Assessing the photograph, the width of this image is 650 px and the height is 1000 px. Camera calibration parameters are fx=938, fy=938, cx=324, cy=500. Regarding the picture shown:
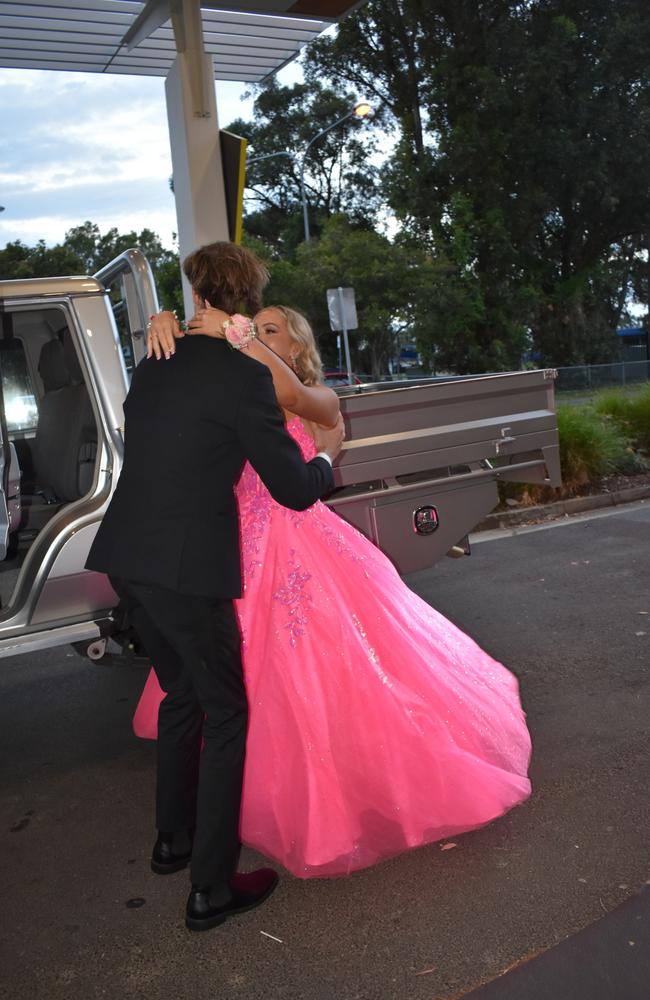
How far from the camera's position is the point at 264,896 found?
10.0 ft

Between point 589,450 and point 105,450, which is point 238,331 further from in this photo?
point 589,450

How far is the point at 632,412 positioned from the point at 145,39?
7.48 metres

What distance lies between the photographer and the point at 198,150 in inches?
295

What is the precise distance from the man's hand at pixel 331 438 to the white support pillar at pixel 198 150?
434cm

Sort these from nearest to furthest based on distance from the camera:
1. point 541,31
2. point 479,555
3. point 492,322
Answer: point 479,555 → point 541,31 → point 492,322

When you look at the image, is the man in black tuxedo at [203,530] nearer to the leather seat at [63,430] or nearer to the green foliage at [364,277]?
the leather seat at [63,430]

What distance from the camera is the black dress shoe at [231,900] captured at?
293 cm

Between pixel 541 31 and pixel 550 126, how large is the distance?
271 centimetres

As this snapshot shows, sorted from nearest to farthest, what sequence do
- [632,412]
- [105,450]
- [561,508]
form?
[105,450] < [561,508] < [632,412]

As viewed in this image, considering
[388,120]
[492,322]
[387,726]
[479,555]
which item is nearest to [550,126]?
[492,322]

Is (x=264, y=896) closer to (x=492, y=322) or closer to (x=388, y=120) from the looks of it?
(x=492, y=322)

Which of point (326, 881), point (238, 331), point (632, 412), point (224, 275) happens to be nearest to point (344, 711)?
point (326, 881)

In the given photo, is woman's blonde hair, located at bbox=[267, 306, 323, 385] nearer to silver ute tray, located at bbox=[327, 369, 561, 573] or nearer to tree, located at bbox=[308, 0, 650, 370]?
silver ute tray, located at bbox=[327, 369, 561, 573]

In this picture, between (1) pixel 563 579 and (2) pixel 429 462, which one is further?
(1) pixel 563 579
